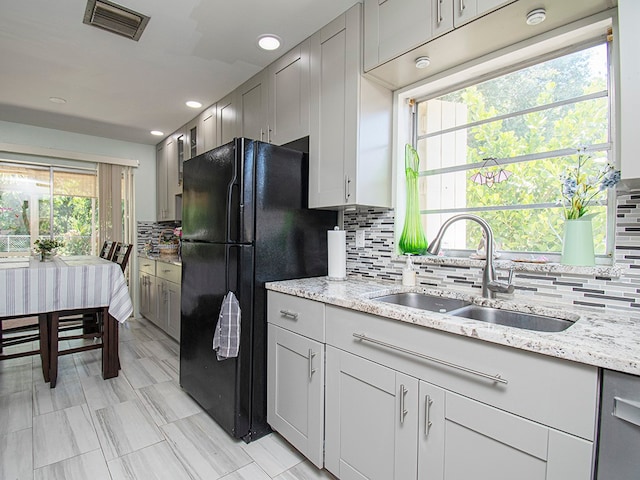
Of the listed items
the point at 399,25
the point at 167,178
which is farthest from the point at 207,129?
the point at 399,25

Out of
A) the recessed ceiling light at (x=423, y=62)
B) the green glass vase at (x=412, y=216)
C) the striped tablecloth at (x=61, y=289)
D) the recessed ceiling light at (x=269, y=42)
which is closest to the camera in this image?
the recessed ceiling light at (x=423, y=62)

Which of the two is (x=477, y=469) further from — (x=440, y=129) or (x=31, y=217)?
(x=31, y=217)

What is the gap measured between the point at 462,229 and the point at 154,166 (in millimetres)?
4430

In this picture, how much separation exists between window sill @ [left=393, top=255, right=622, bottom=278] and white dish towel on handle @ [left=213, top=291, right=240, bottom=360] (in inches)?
39.2

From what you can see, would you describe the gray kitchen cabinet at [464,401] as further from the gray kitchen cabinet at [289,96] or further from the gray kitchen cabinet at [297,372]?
the gray kitchen cabinet at [289,96]

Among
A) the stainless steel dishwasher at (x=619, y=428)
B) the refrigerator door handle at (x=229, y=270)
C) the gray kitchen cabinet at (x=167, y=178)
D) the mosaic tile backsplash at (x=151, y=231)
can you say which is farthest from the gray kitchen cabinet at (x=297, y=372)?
the mosaic tile backsplash at (x=151, y=231)

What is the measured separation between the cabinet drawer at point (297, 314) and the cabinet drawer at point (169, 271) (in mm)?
1687

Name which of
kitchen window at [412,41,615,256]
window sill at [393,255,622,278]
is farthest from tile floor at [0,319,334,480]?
kitchen window at [412,41,615,256]

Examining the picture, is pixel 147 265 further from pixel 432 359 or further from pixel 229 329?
pixel 432 359

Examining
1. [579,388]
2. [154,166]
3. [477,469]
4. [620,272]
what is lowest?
[477,469]

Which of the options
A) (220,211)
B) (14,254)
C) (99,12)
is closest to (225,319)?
(220,211)

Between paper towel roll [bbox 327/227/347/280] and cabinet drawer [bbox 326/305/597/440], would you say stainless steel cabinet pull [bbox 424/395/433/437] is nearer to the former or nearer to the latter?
cabinet drawer [bbox 326/305/597/440]

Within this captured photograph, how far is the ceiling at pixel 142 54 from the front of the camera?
1906 mm

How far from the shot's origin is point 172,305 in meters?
3.47
